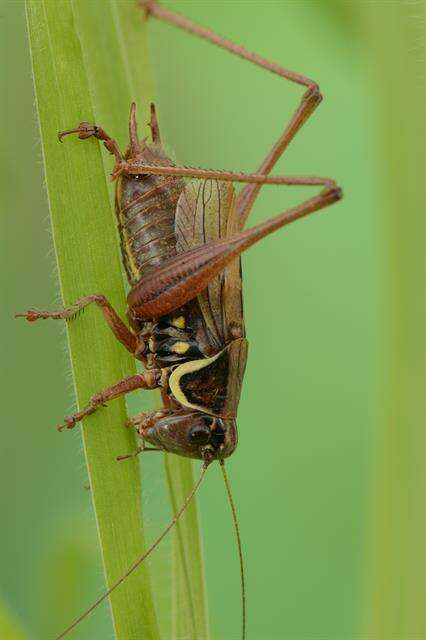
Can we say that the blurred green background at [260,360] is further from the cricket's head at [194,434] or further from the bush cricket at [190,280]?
the bush cricket at [190,280]

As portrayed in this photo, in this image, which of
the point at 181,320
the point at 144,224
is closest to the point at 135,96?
the point at 144,224


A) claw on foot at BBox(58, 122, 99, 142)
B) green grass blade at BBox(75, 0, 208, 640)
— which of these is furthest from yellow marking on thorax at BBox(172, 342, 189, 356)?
claw on foot at BBox(58, 122, 99, 142)

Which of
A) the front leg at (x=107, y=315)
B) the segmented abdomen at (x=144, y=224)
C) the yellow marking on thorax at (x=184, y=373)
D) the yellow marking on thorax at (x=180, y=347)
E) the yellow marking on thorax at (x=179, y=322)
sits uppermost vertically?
the segmented abdomen at (x=144, y=224)

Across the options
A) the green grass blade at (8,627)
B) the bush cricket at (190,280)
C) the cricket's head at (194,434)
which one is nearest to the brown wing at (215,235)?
the bush cricket at (190,280)

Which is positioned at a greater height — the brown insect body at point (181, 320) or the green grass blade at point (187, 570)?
the brown insect body at point (181, 320)

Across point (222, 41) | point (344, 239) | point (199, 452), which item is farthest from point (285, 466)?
point (222, 41)

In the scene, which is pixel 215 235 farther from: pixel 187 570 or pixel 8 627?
pixel 8 627

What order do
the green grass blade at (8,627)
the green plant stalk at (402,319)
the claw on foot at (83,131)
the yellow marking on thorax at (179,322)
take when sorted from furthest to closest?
the yellow marking on thorax at (179,322)
the claw on foot at (83,131)
the green grass blade at (8,627)
the green plant stalk at (402,319)
